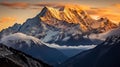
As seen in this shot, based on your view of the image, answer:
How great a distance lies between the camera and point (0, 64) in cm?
18562

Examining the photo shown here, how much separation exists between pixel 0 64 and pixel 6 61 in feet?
15.2

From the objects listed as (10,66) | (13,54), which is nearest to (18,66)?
(10,66)

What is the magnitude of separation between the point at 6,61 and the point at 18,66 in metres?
10.1

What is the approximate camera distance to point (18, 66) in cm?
18150

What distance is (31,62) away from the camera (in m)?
192

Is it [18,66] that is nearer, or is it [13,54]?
[18,66]

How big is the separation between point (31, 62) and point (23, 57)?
5.57 m

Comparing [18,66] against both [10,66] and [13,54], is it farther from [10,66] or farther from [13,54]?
[13,54]

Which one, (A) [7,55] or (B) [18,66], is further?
(A) [7,55]

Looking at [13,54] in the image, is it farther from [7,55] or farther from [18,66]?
[18,66]

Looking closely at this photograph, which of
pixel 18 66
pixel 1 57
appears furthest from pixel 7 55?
pixel 18 66

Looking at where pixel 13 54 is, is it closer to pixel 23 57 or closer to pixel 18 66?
pixel 23 57

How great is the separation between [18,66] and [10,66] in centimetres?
533

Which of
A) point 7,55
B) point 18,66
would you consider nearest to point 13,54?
point 7,55
